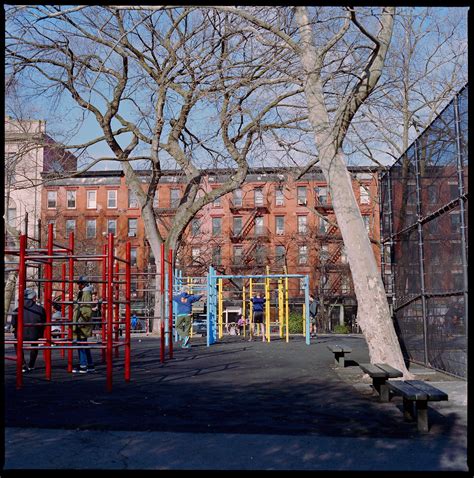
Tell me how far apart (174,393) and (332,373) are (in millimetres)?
4138

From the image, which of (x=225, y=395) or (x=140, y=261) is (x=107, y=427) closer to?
(x=225, y=395)

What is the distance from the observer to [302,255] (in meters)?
57.3

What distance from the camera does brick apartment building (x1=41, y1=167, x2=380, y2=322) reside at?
55.8 metres

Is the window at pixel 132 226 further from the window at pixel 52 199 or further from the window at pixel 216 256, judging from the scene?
the window at pixel 216 256

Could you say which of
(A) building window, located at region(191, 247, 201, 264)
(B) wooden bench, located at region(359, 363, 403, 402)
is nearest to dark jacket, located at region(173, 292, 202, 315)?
(B) wooden bench, located at region(359, 363, 403, 402)

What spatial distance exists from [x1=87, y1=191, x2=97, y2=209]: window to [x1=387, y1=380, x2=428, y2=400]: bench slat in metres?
55.3

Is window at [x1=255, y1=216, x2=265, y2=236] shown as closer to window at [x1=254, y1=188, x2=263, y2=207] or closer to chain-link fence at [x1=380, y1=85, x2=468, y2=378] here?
window at [x1=254, y1=188, x2=263, y2=207]

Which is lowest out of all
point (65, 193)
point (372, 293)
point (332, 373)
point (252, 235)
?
point (332, 373)

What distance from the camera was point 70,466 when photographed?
5.91m

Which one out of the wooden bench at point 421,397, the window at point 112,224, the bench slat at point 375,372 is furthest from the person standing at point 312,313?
the window at point 112,224

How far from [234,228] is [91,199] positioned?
42.3 ft

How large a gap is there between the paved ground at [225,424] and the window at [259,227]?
47.0 m

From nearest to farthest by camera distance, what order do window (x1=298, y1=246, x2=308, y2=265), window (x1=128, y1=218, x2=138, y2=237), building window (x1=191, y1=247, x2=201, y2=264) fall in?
building window (x1=191, y1=247, x2=201, y2=264) < window (x1=298, y1=246, x2=308, y2=265) < window (x1=128, y1=218, x2=138, y2=237)
